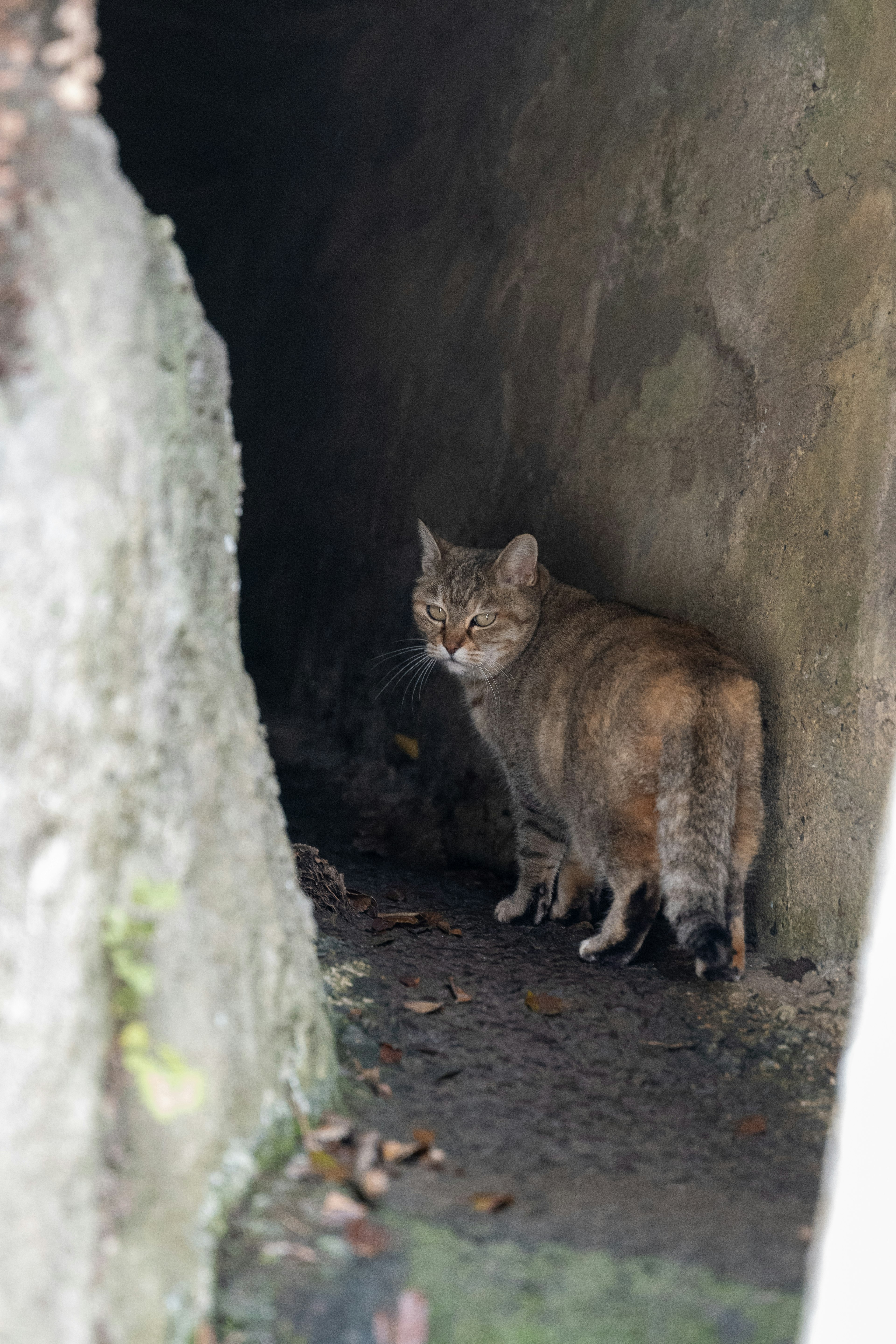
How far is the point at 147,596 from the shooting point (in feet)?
6.48

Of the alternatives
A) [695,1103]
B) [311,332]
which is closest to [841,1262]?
[695,1103]

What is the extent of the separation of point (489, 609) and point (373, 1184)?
2.73 metres

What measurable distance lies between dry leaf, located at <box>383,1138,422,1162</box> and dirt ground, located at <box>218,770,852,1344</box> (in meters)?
0.04

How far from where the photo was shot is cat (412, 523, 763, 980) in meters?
3.25

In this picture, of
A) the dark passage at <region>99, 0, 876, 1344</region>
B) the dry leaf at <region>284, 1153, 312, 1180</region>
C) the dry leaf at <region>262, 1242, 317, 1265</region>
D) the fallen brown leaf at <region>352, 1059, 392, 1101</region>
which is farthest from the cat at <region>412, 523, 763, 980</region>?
the dry leaf at <region>262, 1242, 317, 1265</region>

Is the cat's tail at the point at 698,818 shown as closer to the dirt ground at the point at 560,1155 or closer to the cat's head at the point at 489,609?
the dirt ground at the point at 560,1155

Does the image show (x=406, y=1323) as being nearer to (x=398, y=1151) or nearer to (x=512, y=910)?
(x=398, y=1151)

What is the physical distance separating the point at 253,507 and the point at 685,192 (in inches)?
197

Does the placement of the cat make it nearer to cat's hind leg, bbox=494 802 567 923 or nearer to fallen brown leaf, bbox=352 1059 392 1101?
cat's hind leg, bbox=494 802 567 923

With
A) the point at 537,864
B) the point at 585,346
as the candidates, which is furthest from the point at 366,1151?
the point at 585,346

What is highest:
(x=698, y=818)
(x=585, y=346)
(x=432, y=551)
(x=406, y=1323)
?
(x=585, y=346)

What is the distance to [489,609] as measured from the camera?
4.54 m

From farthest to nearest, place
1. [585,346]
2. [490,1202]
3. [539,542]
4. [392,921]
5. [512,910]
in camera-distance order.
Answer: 1. [539,542]
2. [585,346]
3. [512,910]
4. [392,921]
5. [490,1202]

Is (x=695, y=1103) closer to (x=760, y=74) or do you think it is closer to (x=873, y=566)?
(x=873, y=566)
